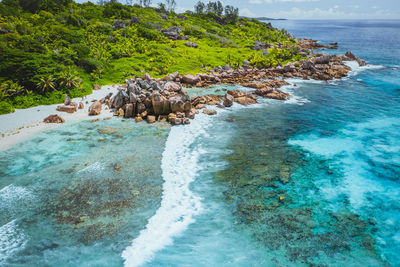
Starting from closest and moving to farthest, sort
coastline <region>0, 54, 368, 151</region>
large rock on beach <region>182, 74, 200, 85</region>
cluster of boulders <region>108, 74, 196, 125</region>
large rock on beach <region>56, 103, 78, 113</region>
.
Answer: coastline <region>0, 54, 368, 151</region>
cluster of boulders <region>108, 74, 196, 125</region>
large rock on beach <region>56, 103, 78, 113</region>
large rock on beach <region>182, 74, 200, 85</region>

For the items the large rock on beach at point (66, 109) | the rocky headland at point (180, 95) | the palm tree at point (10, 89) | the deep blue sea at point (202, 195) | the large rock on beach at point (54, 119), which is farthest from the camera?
the large rock on beach at point (66, 109)

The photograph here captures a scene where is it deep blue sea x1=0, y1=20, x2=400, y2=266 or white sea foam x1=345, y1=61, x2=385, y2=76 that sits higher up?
white sea foam x1=345, y1=61, x2=385, y2=76

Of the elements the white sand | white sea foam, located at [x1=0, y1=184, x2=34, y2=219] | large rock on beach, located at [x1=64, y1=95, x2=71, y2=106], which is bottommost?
white sea foam, located at [x1=0, y1=184, x2=34, y2=219]

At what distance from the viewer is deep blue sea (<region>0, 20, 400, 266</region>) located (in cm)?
1239

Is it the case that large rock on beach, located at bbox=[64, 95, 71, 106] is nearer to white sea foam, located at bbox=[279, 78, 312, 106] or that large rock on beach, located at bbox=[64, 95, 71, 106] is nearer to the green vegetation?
the green vegetation

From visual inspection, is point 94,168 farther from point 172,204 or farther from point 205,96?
point 205,96

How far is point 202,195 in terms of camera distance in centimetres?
1680

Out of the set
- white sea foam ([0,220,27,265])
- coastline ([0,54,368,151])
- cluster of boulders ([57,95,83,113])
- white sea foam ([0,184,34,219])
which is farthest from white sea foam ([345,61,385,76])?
white sea foam ([0,220,27,265])

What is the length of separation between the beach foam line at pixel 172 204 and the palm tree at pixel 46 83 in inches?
814

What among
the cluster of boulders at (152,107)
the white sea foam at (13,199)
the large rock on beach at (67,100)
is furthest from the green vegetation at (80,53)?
the white sea foam at (13,199)

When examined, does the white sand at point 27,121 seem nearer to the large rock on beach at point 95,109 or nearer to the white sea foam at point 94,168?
the large rock on beach at point 95,109

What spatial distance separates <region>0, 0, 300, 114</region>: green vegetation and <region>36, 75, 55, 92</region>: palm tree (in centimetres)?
12

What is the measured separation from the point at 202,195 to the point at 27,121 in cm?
2294

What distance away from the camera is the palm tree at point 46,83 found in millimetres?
31406
